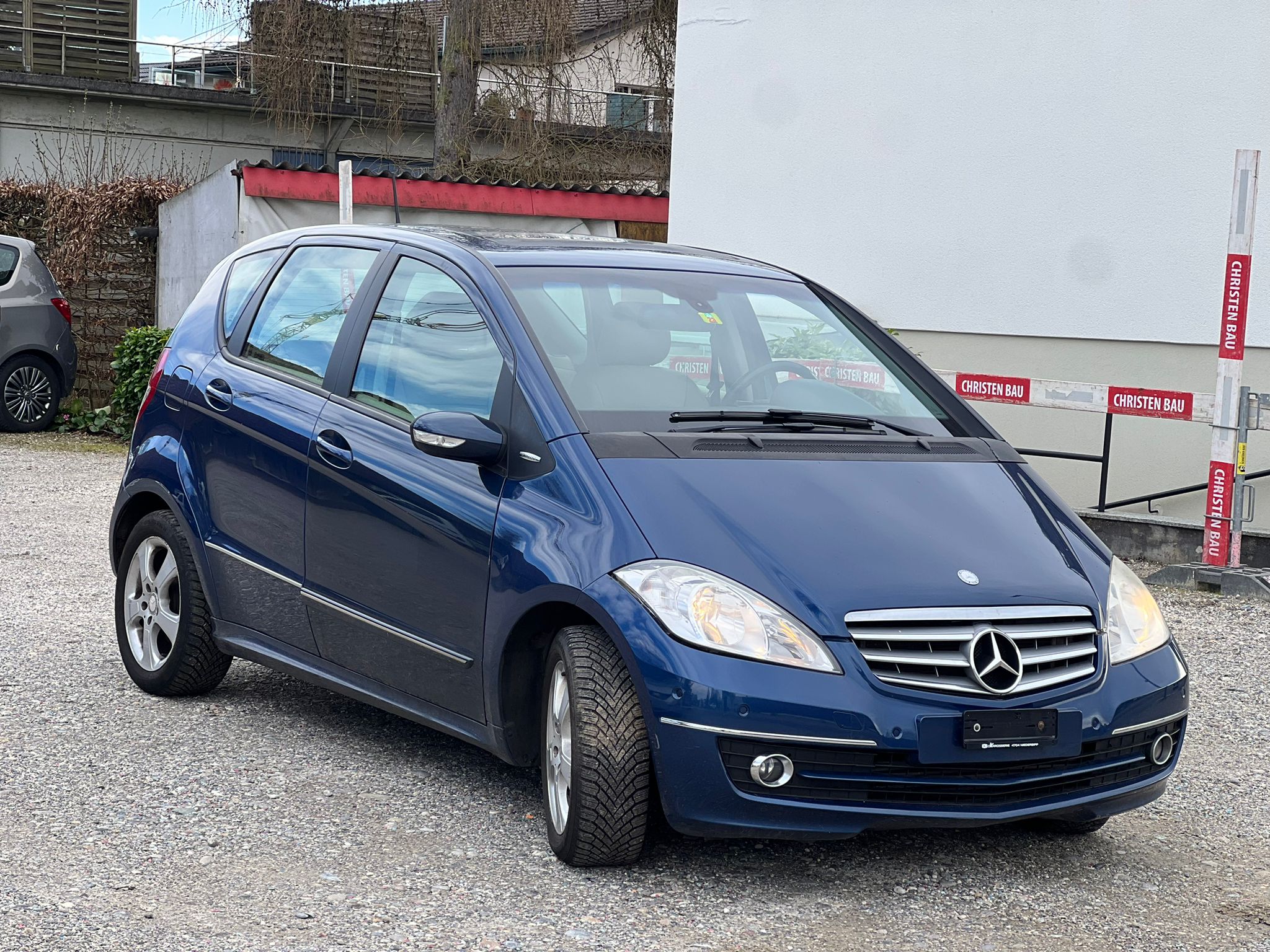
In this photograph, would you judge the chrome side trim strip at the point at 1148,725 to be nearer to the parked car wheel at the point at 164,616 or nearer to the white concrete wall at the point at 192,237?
the parked car wheel at the point at 164,616

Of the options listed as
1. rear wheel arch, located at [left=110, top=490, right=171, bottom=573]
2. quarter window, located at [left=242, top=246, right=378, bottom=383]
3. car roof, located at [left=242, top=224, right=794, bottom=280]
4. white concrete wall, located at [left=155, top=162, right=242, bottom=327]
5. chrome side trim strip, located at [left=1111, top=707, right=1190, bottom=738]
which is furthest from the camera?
white concrete wall, located at [left=155, top=162, right=242, bottom=327]

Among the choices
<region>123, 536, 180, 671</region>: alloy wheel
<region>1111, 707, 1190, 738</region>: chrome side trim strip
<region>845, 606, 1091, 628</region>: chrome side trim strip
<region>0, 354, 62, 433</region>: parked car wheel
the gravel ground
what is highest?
<region>845, 606, 1091, 628</region>: chrome side trim strip

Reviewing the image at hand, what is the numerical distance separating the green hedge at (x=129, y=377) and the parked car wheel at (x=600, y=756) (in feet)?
38.5

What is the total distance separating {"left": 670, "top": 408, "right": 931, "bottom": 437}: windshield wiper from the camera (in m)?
4.57

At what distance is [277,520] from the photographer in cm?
516

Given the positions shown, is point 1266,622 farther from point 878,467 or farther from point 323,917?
point 323,917

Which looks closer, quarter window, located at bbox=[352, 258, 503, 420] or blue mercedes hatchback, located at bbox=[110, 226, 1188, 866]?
blue mercedes hatchback, located at bbox=[110, 226, 1188, 866]

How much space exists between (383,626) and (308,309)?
132 cm

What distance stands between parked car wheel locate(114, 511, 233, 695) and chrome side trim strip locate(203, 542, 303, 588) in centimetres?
16

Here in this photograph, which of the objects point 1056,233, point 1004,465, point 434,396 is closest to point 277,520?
point 434,396

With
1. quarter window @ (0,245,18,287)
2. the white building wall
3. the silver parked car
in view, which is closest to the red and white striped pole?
the white building wall

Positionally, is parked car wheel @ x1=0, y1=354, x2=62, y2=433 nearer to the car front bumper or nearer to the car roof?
the car roof

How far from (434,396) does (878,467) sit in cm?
131

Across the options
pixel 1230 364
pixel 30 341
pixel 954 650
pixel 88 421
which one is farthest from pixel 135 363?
pixel 954 650
